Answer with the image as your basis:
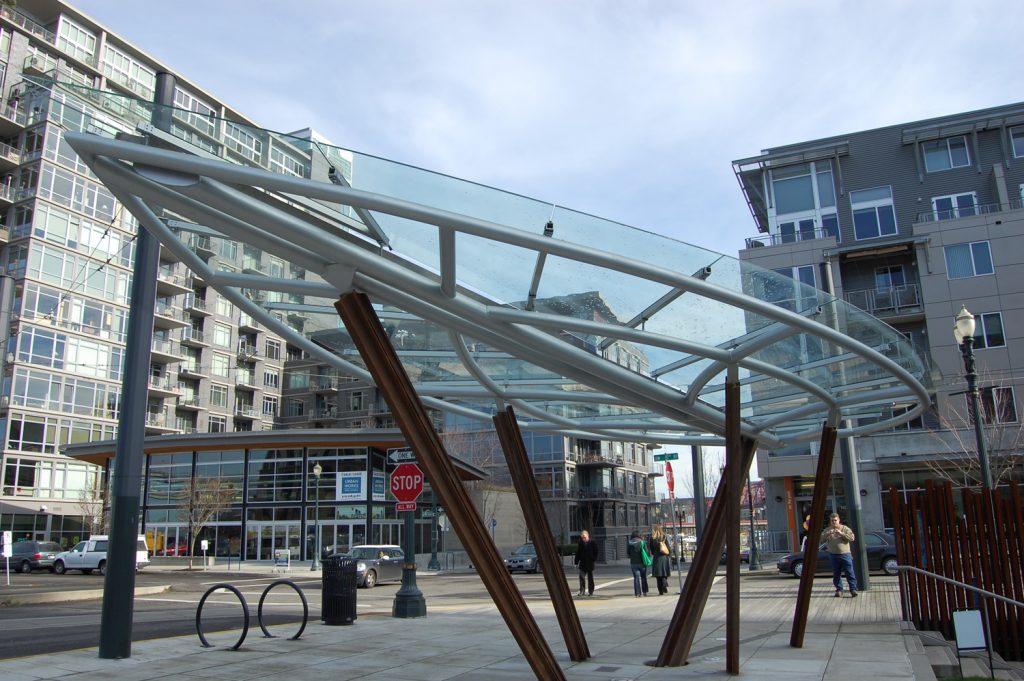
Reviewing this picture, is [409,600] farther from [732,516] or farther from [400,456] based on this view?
[732,516]

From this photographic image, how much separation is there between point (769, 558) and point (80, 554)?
107ft

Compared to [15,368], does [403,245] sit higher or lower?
lower

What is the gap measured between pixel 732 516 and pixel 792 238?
33904mm

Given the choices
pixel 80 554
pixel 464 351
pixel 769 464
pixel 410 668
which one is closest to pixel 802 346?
pixel 464 351

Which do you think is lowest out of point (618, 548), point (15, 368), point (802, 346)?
point (618, 548)

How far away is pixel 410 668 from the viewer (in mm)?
9180

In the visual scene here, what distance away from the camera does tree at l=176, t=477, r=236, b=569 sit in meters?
43.6

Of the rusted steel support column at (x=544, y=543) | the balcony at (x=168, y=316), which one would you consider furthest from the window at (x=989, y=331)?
the balcony at (x=168, y=316)

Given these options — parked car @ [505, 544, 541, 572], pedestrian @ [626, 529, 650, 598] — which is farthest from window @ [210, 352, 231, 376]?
pedestrian @ [626, 529, 650, 598]

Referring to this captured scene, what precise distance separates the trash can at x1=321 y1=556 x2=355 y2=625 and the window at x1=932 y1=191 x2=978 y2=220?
34.8 meters

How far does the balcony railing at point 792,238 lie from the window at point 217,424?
46.6 metres

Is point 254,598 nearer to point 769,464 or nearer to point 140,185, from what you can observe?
point 140,185

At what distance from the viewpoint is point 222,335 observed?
222 feet

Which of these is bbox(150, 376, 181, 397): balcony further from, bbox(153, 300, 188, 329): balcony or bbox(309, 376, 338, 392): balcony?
bbox(309, 376, 338, 392): balcony
